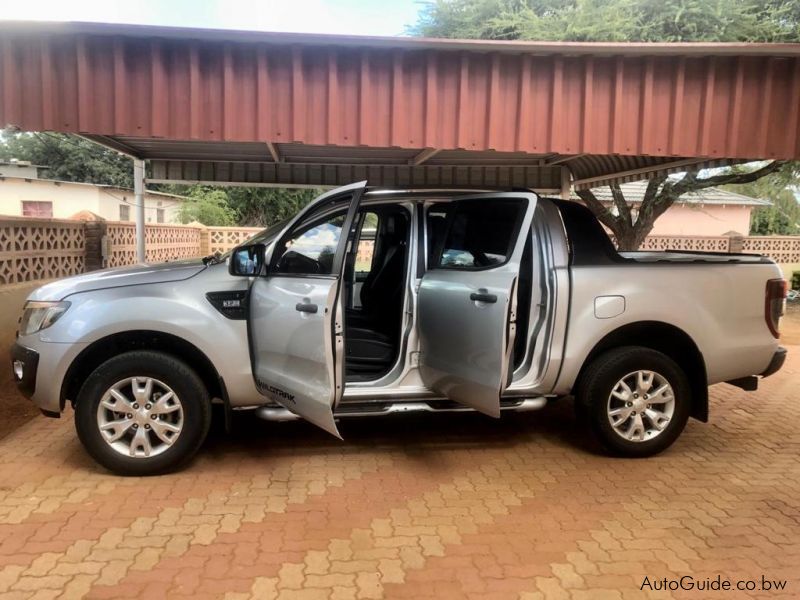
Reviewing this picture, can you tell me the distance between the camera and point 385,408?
4.12 m

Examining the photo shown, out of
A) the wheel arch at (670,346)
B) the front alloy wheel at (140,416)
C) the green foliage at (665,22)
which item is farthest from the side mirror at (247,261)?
the green foliage at (665,22)

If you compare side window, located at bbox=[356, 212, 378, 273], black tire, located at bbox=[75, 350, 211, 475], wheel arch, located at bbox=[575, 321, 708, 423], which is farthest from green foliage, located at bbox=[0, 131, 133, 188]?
wheel arch, located at bbox=[575, 321, 708, 423]

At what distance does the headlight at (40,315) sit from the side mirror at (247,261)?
1113 millimetres

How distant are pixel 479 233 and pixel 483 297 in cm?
75

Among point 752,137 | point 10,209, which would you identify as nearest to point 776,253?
point 752,137

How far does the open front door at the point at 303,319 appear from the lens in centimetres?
365

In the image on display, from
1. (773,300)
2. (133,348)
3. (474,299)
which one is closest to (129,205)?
(133,348)

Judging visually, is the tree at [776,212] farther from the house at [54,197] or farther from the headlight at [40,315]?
the house at [54,197]

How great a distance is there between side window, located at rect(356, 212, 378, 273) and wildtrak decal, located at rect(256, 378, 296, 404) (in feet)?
4.25

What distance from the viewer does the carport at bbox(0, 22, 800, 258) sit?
4.17 meters

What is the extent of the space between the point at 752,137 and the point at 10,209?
27.0m

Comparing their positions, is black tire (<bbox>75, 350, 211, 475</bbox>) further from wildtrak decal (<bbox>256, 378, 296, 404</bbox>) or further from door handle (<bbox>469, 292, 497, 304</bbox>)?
door handle (<bbox>469, 292, 497, 304</bbox>)

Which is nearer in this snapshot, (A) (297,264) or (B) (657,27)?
(A) (297,264)
